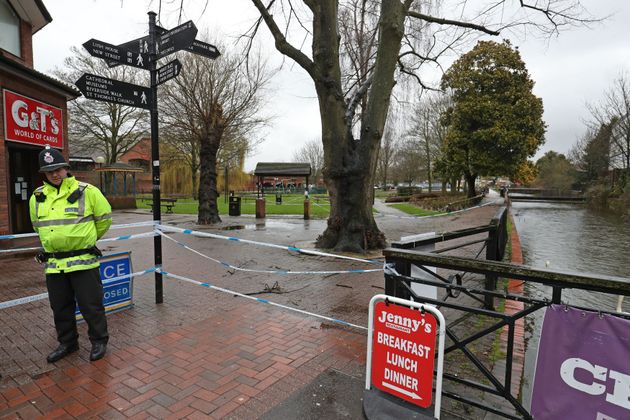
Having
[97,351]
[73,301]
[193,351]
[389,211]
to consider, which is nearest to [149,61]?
[73,301]

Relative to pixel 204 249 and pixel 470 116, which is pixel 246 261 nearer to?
pixel 204 249

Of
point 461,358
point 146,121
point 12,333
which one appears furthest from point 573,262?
point 146,121

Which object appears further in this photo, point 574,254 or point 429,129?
point 429,129

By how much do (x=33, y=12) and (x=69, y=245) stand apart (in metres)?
11.7

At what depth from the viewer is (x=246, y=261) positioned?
8.70 m

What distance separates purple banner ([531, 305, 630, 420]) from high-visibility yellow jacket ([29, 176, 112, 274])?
12.7 feet

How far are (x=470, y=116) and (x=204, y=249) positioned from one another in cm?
2398

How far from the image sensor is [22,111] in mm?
10023

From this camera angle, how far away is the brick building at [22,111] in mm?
9453

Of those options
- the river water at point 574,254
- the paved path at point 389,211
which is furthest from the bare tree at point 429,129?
the river water at point 574,254

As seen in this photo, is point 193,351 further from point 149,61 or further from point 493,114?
point 493,114

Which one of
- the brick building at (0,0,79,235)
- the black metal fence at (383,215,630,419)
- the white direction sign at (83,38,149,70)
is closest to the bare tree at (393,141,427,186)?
the brick building at (0,0,79,235)

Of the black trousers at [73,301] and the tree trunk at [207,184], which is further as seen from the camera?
the tree trunk at [207,184]

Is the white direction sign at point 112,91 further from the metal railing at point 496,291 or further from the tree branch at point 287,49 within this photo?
the tree branch at point 287,49
